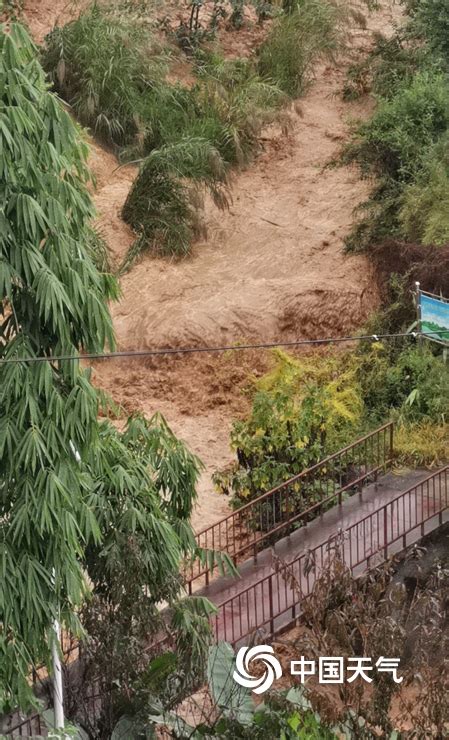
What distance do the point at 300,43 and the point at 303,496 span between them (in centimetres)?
1187

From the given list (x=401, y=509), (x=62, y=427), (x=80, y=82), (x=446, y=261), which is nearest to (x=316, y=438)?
(x=401, y=509)

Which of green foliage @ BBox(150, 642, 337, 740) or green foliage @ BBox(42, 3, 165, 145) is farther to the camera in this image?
green foliage @ BBox(42, 3, 165, 145)

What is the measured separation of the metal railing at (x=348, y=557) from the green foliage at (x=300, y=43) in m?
11.3

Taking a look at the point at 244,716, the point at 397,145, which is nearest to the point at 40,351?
the point at 244,716

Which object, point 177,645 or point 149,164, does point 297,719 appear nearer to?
point 177,645

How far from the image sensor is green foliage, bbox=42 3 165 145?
23875mm

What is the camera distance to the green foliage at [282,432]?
17.2 m

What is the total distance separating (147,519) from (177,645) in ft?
3.48

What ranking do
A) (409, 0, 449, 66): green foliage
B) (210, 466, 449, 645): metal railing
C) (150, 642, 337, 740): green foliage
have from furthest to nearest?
(409, 0, 449, 66): green foliage
(210, 466, 449, 645): metal railing
(150, 642, 337, 740): green foliage

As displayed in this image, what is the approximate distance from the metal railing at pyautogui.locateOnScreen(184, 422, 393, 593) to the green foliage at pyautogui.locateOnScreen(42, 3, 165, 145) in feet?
28.0

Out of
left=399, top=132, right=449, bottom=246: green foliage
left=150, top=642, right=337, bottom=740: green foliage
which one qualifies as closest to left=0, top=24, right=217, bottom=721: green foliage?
left=150, top=642, right=337, bottom=740: green foliage

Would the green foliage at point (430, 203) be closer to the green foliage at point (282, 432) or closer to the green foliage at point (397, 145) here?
the green foliage at point (397, 145)

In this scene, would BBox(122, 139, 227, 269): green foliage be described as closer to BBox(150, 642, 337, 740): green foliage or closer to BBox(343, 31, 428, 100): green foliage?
BBox(343, 31, 428, 100): green foliage

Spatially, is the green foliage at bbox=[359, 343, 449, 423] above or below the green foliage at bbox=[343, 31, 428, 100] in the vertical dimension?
below
